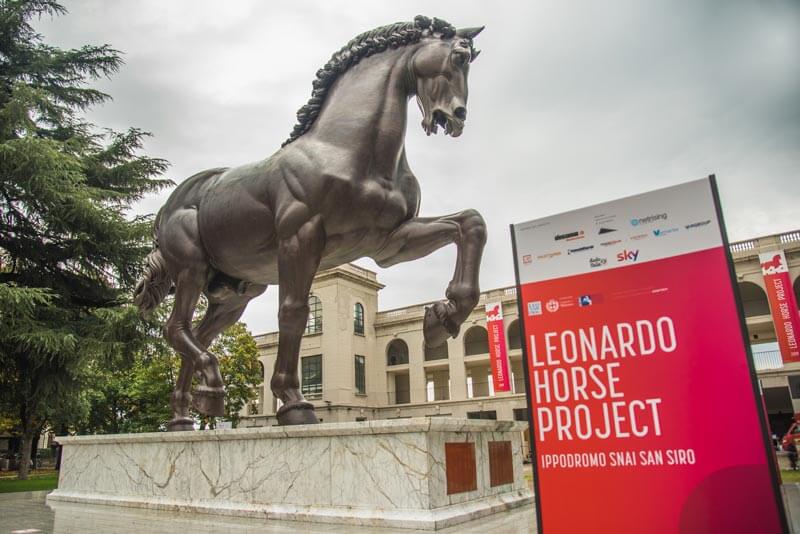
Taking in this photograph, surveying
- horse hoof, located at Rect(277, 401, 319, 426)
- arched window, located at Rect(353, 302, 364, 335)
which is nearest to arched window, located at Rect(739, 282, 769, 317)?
arched window, located at Rect(353, 302, 364, 335)

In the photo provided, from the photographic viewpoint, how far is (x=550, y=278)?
2406 mm

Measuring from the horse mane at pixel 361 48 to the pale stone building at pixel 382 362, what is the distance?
34455 millimetres

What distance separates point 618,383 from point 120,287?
60.2 feet

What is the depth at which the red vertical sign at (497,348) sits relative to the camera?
35.5m

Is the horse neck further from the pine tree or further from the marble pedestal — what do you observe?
the pine tree

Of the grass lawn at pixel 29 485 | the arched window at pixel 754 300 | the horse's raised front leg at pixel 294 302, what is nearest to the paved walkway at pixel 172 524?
the horse's raised front leg at pixel 294 302

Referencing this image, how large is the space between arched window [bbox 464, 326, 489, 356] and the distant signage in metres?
41.6

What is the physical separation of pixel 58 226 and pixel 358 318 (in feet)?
98.8

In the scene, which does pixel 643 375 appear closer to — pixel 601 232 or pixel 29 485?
pixel 601 232

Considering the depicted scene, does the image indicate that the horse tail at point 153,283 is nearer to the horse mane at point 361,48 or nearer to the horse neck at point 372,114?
the horse mane at point 361,48

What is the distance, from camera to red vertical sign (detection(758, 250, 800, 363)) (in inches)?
1099

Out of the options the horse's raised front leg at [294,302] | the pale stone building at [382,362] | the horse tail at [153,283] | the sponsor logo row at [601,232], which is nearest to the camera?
the sponsor logo row at [601,232]

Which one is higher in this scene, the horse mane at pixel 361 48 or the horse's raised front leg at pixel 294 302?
the horse mane at pixel 361 48

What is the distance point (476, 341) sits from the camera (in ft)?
147
